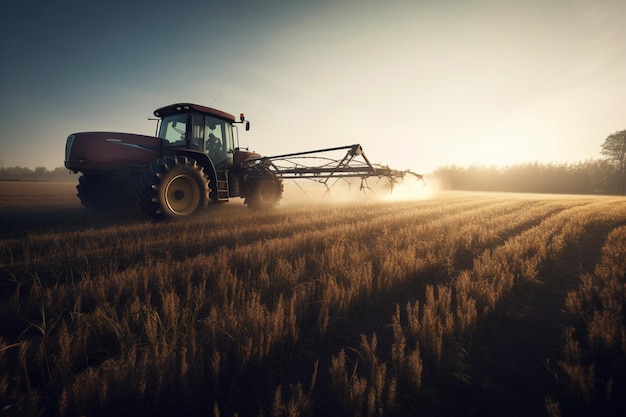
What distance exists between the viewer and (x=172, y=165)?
6371 millimetres

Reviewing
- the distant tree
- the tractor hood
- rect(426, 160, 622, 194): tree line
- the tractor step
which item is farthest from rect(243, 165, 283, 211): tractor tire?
the distant tree

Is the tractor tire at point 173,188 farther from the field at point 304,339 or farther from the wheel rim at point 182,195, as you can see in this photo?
the field at point 304,339

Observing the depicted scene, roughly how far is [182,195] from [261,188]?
3.47 metres

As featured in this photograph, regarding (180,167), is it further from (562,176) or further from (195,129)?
(562,176)

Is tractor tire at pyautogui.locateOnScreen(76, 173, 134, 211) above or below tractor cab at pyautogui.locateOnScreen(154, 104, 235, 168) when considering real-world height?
below

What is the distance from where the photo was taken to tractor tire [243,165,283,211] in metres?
9.16

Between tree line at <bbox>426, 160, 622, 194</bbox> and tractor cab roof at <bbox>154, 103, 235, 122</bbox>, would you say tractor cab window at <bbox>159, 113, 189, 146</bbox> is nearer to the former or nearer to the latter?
tractor cab roof at <bbox>154, 103, 235, 122</bbox>

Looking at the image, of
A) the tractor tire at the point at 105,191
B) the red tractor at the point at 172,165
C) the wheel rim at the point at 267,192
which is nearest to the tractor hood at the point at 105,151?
the red tractor at the point at 172,165

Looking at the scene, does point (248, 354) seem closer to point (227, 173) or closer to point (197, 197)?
point (197, 197)

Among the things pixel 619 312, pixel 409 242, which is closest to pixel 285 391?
pixel 619 312

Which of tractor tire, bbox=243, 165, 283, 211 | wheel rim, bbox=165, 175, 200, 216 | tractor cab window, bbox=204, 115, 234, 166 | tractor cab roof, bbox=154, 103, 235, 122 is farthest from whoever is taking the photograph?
tractor tire, bbox=243, 165, 283, 211

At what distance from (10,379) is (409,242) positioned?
208 inches

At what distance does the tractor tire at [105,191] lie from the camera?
8.03m

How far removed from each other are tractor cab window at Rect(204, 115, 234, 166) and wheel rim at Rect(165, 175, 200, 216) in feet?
5.16
